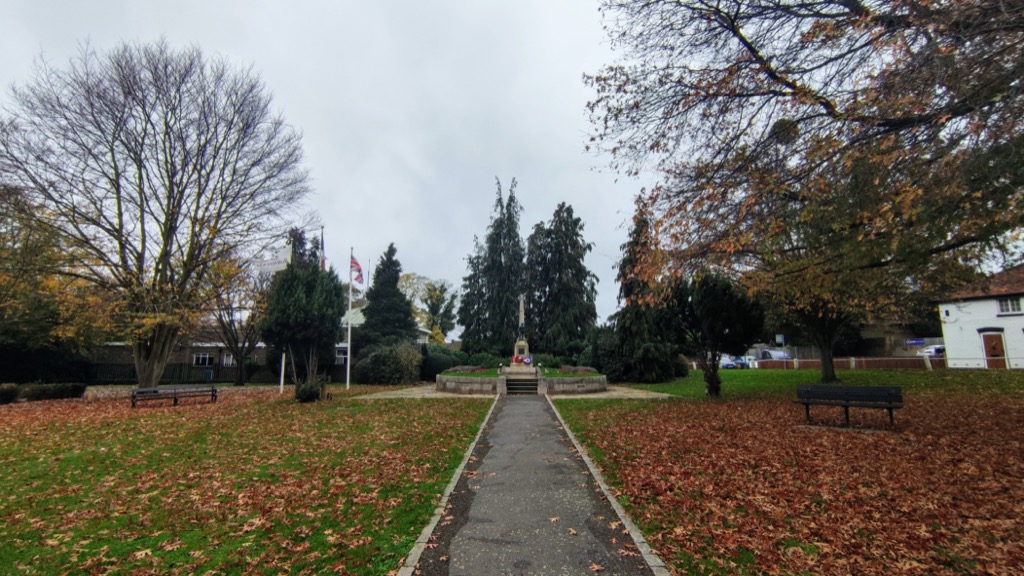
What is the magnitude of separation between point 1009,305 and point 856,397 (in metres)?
27.2

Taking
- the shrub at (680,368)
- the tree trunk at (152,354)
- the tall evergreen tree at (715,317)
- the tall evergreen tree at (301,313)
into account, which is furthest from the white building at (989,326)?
the tree trunk at (152,354)

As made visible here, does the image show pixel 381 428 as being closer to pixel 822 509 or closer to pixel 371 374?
pixel 822 509

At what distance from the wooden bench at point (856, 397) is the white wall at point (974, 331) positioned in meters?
23.2

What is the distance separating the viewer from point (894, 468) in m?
6.88

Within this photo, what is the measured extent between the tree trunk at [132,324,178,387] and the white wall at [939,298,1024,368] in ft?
128

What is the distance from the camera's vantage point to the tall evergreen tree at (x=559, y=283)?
38.8 metres

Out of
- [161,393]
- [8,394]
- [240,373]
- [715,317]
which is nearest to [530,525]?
[715,317]

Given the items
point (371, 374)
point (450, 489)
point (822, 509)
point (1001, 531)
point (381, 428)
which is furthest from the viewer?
point (371, 374)

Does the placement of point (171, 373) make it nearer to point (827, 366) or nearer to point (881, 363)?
point (827, 366)

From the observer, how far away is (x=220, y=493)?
648 centimetres

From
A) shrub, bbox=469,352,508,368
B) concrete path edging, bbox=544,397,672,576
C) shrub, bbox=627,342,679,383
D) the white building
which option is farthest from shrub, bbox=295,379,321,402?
the white building

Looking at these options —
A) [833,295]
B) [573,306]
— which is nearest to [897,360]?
[833,295]

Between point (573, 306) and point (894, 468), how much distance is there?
106 feet

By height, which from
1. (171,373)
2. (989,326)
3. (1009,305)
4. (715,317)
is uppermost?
(1009,305)
